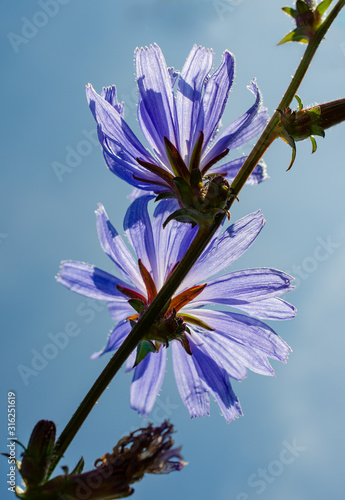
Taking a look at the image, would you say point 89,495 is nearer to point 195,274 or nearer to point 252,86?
point 195,274

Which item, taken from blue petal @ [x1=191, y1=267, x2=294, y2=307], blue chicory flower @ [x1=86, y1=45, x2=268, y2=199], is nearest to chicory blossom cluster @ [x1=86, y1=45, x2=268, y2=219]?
blue chicory flower @ [x1=86, y1=45, x2=268, y2=199]

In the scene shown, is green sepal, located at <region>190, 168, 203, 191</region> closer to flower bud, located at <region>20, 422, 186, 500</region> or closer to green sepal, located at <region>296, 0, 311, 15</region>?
green sepal, located at <region>296, 0, 311, 15</region>

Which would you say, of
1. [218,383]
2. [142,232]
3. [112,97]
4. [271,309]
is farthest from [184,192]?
[218,383]

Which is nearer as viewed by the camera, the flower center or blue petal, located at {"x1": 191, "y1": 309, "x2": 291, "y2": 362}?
the flower center

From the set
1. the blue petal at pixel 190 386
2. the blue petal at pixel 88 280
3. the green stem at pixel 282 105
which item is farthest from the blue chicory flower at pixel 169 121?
the blue petal at pixel 190 386

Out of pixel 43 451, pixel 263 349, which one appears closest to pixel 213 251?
pixel 263 349

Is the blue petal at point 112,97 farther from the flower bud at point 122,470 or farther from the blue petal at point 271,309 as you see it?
the flower bud at point 122,470

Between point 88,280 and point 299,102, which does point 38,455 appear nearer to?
point 88,280
